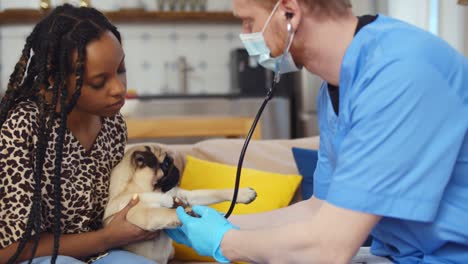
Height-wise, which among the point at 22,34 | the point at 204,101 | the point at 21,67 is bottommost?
the point at 204,101

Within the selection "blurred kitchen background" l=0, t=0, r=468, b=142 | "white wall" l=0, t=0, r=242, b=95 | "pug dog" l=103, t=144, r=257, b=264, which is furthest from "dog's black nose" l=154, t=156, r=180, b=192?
"white wall" l=0, t=0, r=242, b=95

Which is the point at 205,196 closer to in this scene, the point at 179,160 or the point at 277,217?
the point at 277,217

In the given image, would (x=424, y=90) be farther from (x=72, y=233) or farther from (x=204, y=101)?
(x=204, y=101)

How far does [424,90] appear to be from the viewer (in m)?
0.84

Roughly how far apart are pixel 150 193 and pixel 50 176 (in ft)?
0.75

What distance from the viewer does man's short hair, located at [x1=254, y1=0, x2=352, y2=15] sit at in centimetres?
96

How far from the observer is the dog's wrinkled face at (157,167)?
132 centimetres

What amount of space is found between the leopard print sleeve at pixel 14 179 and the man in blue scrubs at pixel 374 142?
1.11ft

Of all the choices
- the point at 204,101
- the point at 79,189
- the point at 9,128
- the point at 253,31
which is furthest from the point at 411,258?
the point at 204,101

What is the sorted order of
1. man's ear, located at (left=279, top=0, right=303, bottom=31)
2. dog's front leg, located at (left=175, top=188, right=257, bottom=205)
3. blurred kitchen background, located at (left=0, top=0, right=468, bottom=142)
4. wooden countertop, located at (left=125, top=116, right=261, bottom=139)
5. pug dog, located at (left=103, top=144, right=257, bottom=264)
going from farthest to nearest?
blurred kitchen background, located at (left=0, top=0, right=468, bottom=142), wooden countertop, located at (left=125, top=116, right=261, bottom=139), dog's front leg, located at (left=175, top=188, right=257, bottom=205), pug dog, located at (left=103, top=144, right=257, bottom=264), man's ear, located at (left=279, top=0, right=303, bottom=31)

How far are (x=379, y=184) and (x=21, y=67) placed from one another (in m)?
0.83

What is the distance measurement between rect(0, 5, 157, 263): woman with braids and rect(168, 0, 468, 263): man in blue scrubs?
28cm

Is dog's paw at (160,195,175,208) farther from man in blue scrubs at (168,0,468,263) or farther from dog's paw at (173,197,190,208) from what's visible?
man in blue scrubs at (168,0,468,263)

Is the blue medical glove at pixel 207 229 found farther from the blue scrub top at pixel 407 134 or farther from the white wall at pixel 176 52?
the white wall at pixel 176 52
